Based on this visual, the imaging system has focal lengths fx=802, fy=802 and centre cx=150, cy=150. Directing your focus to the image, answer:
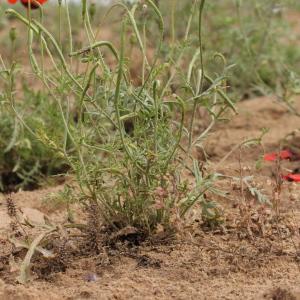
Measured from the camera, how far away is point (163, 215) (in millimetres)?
2559

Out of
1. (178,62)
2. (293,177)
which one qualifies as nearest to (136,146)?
(178,62)

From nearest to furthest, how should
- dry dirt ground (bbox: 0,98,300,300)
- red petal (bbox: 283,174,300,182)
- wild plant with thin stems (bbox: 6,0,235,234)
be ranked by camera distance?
1. dry dirt ground (bbox: 0,98,300,300)
2. wild plant with thin stems (bbox: 6,0,235,234)
3. red petal (bbox: 283,174,300,182)

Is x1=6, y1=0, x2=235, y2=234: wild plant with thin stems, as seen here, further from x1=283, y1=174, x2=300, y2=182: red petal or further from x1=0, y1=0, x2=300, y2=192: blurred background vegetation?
x1=283, y1=174, x2=300, y2=182: red petal

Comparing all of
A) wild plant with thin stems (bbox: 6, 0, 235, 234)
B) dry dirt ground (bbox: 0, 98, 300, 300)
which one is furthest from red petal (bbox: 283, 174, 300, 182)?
wild plant with thin stems (bbox: 6, 0, 235, 234)

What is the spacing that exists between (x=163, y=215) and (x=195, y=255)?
17cm

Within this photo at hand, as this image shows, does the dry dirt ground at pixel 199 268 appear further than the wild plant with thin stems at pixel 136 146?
No

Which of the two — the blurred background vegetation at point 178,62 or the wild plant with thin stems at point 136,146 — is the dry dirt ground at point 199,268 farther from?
the blurred background vegetation at point 178,62

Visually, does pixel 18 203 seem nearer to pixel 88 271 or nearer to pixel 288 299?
pixel 88 271

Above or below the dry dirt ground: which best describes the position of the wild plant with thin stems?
above

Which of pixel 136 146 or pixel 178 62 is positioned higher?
pixel 178 62

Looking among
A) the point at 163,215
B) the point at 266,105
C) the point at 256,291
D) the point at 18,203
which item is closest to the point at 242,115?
the point at 266,105

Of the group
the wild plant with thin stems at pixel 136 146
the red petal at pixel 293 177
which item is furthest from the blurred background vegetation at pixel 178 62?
the red petal at pixel 293 177

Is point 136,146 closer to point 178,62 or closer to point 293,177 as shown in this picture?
point 178,62

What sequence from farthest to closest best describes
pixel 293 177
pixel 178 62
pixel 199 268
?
pixel 293 177 → pixel 178 62 → pixel 199 268
